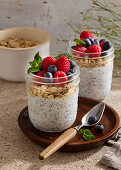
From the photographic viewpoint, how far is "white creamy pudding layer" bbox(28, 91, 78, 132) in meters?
1.14

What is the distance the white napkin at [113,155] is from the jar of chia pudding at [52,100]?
7.1 inches

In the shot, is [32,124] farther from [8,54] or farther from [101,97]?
[8,54]

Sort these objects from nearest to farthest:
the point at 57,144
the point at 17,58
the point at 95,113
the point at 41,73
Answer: the point at 57,144
the point at 41,73
the point at 95,113
the point at 17,58

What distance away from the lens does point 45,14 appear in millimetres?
1950

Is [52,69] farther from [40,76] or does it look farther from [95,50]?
[95,50]

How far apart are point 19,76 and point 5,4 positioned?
0.51 metres

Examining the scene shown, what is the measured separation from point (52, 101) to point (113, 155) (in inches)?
11.1

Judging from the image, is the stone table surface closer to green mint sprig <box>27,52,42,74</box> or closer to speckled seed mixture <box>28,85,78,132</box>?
speckled seed mixture <box>28,85,78,132</box>

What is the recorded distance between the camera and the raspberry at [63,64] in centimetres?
114

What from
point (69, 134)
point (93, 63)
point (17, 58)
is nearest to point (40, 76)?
point (69, 134)

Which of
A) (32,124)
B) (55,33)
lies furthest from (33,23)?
(32,124)

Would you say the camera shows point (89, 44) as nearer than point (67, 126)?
No

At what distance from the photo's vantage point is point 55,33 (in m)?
2.00

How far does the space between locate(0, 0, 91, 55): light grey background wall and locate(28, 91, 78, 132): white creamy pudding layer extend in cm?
89
